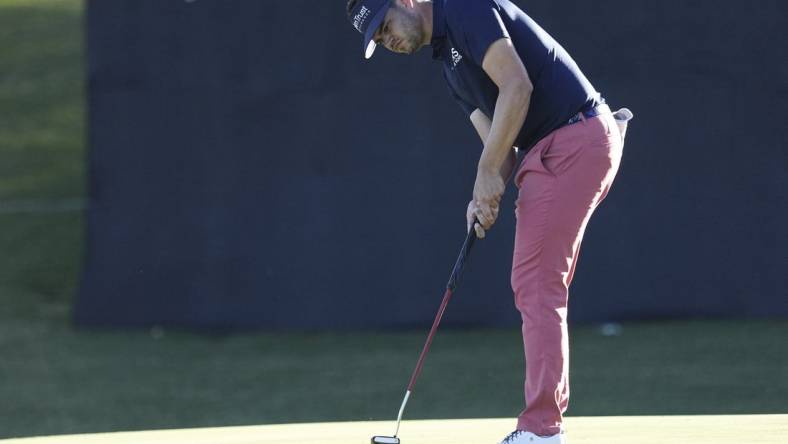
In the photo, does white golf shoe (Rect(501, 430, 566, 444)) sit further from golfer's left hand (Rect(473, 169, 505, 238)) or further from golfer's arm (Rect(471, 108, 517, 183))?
golfer's arm (Rect(471, 108, 517, 183))

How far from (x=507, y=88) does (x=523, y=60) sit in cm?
18

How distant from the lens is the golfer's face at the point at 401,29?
3865 millimetres

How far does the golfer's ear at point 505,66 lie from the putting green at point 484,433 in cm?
123

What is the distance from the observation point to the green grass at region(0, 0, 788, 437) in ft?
21.5

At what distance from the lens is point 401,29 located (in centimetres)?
388

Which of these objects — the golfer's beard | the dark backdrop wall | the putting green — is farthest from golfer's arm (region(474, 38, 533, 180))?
the dark backdrop wall

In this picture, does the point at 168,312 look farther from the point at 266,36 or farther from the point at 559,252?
the point at 559,252

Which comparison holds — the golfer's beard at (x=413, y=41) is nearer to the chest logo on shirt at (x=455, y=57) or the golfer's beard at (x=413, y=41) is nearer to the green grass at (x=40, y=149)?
the chest logo on shirt at (x=455, y=57)

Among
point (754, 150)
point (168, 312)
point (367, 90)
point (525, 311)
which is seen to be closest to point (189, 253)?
point (168, 312)

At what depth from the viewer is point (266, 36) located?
8047 millimetres

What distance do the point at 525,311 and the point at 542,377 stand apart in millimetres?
198

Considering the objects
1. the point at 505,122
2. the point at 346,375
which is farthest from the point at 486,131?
the point at 346,375

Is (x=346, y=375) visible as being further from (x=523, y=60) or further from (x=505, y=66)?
(x=505, y=66)

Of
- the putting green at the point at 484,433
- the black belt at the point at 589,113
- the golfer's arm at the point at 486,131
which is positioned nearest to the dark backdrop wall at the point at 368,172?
the putting green at the point at 484,433
